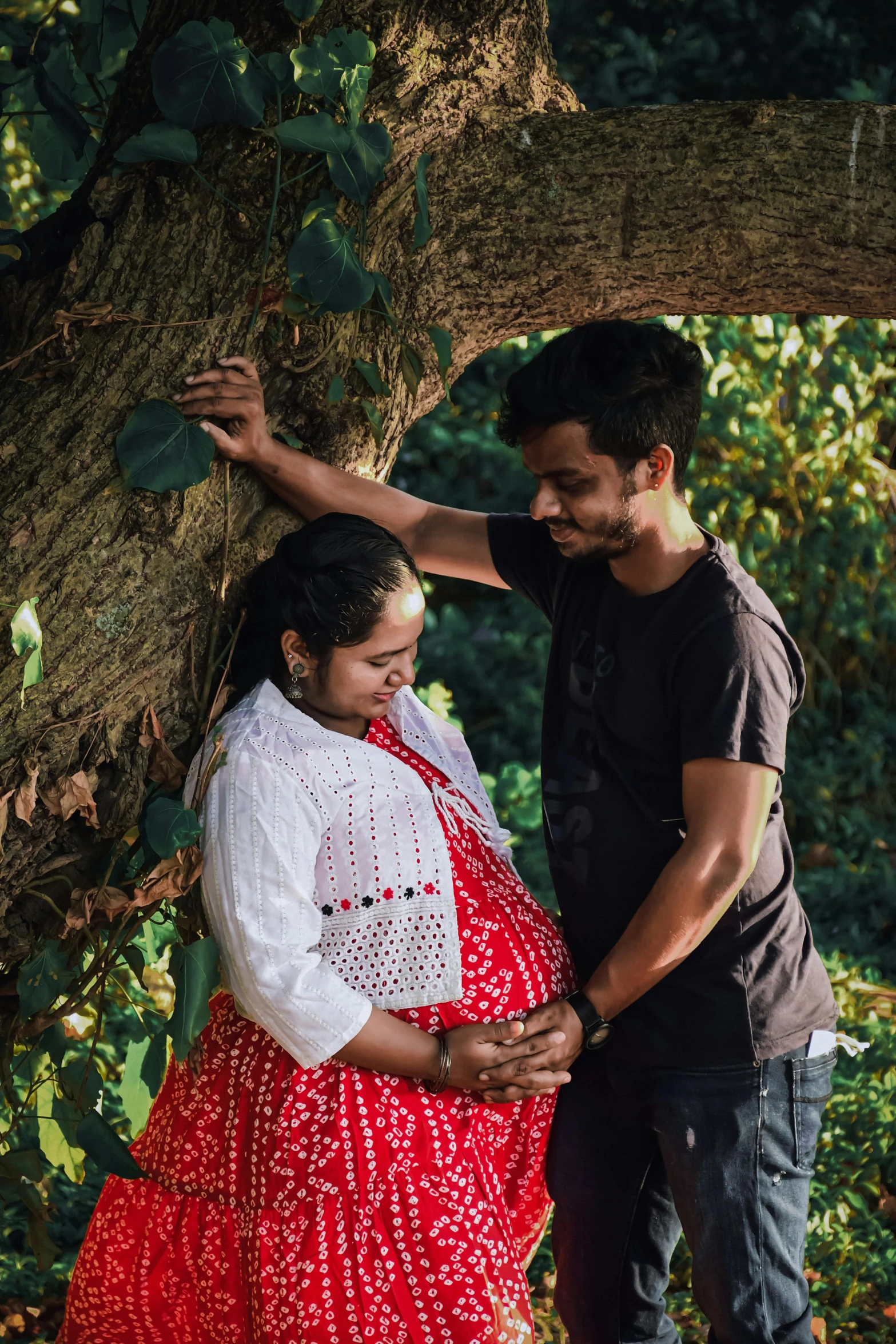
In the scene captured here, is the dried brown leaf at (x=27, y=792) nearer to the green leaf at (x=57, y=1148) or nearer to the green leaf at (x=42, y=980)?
the green leaf at (x=42, y=980)

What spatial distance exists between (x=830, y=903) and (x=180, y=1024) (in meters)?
3.41

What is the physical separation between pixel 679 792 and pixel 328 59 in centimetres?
124

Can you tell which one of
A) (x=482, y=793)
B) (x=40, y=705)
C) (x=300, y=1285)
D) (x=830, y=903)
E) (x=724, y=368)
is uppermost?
(x=40, y=705)

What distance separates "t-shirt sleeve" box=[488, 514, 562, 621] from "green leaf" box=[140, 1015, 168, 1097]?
1.03m

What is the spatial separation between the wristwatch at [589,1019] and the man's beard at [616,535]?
71 cm

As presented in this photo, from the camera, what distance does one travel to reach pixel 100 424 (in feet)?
6.17

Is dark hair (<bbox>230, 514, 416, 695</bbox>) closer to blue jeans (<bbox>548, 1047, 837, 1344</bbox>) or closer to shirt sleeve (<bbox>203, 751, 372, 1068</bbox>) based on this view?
shirt sleeve (<bbox>203, 751, 372, 1068</bbox>)

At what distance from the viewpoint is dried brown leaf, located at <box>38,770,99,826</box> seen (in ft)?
5.92

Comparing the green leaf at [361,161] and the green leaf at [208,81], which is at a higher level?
the green leaf at [208,81]

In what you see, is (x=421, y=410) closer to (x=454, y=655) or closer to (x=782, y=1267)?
(x=782, y=1267)

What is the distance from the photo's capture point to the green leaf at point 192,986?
1794mm

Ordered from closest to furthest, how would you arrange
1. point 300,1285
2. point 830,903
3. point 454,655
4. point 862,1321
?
point 300,1285
point 862,1321
point 830,903
point 454,655

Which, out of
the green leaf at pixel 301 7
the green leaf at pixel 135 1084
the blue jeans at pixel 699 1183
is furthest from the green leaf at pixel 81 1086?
the green leaf at pixel 301 7

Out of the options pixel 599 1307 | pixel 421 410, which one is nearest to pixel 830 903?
pixel 599 1307
